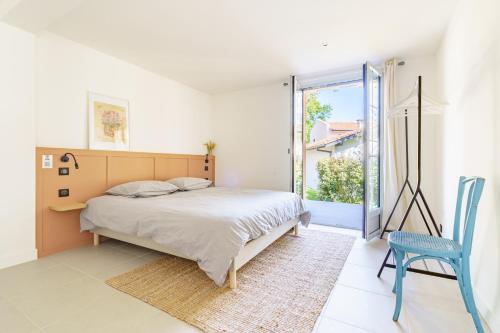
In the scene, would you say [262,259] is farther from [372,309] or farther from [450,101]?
[450,101]

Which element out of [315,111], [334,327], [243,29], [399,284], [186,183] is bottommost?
[334,327]

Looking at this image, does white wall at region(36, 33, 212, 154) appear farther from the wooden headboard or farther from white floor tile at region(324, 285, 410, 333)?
white floor tile at region(324, 285, 410, 333)

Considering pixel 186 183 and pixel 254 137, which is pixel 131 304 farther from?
pixel 254 137

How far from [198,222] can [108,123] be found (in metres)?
2.15

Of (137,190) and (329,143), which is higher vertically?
(329,143)

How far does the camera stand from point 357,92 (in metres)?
6.00

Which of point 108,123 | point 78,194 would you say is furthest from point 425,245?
point 108,123

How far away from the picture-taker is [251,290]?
195 centimetres

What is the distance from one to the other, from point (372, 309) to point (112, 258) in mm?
2546

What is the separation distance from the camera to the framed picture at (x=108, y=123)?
Answer: 3006 millimetres

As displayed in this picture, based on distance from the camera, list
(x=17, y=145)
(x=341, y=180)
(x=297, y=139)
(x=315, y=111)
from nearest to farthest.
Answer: (x=17, y=145) → (x=297, y=139) → (x=341, y=180) → (x=315, y=111)

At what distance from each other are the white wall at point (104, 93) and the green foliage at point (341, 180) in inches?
137

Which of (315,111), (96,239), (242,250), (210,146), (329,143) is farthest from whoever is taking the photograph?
(315,111)

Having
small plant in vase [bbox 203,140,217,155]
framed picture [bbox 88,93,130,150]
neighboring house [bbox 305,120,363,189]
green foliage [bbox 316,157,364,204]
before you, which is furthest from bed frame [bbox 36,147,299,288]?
neighboring house [bbox 305,120,363,189]
